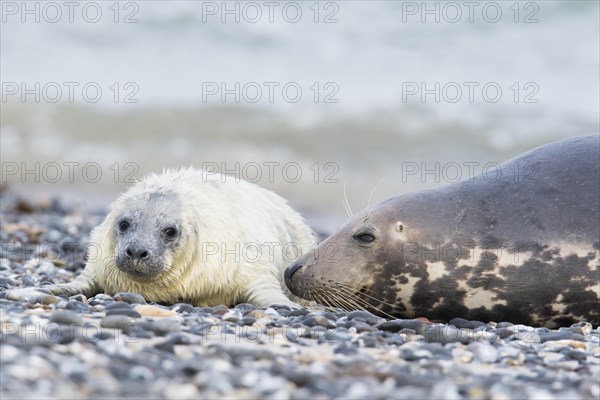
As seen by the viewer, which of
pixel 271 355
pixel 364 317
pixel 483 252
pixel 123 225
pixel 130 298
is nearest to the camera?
pixel 271 355

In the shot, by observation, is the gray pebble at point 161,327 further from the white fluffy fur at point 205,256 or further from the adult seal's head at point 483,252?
the adult seal's head at point 483,252

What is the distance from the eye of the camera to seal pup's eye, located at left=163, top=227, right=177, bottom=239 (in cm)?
656

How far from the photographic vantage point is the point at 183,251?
660 centimetres

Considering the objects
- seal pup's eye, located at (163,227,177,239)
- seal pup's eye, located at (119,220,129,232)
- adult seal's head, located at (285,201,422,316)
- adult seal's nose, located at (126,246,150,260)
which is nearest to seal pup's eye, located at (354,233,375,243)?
adult seal's head, located at (285,201,422,316)

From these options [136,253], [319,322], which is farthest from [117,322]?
[136,253]

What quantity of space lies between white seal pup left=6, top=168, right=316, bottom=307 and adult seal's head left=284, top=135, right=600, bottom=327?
1.42 feet

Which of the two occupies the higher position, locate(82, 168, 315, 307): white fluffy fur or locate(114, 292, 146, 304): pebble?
locate(82, 168, 315, 307): white fluffy fur

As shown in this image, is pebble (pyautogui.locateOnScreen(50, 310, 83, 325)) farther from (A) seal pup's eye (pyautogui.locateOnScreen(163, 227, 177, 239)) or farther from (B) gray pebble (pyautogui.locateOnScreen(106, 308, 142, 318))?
(A) seal pup's eye (pyautogui.locateOnScreen(163, 227, 177, 239))

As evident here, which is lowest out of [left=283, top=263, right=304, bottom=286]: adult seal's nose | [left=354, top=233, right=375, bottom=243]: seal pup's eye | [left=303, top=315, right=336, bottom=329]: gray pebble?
[left=303, top=315, right=336, bottom=329]: gray pebble

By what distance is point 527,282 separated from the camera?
6008 millimetres

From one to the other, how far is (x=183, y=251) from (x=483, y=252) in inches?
76.5

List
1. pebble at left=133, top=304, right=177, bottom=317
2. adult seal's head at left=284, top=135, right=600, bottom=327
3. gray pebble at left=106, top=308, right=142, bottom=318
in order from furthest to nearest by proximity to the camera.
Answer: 1. adult seal's head at left=284, top=135, right=600, bottom=327
2. pebble at left=133, top=304, right=177, bottom=317
3. gray pebble at left=106, top=308, right=142, bottom=318

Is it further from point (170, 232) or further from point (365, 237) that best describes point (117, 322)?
point (365, 237)

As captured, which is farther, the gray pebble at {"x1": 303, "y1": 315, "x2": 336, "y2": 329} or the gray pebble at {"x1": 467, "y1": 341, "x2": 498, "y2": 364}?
the gray pebble at {"x1": 303, "y1": 315, "x2": 336, "y2": 329}
